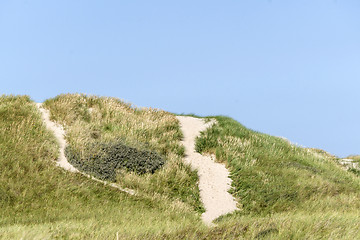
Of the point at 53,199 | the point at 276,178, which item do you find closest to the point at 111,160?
the point at 53,199

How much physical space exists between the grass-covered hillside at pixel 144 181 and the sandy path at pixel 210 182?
1.12 ft

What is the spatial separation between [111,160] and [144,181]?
158cm

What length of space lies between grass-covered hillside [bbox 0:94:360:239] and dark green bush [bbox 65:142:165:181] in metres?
0.04

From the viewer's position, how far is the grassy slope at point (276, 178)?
40.5 feet

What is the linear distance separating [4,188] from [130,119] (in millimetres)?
7213

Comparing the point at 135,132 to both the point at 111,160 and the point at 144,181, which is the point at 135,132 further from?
the point at 144,181

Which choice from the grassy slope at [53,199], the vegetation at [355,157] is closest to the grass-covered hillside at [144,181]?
the grassy slope at [53,199]

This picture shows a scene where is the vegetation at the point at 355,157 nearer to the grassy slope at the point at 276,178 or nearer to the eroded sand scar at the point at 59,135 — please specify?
the grassy slope at the point at 276,178

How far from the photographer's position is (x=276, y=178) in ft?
47.2

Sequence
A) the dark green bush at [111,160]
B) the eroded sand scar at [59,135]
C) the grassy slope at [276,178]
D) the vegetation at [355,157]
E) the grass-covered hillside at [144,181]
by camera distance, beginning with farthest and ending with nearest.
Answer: the vegetation at [355,157] → the eroded sand scar at [59,135] → the dark green bush at [111,160] → the grassy slope at [276,178] → the grass-covered hillside at [144,181]

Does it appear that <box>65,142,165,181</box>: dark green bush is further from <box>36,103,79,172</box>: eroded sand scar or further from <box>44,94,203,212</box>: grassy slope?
<box>44,94,203,212</box>: grassy slope

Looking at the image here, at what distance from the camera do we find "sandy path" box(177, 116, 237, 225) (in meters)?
12.4

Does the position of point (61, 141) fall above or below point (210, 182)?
above

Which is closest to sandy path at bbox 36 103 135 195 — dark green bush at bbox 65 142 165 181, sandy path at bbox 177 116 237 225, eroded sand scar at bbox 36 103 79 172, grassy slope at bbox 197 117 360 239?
eroded sand scar at bbox 36 103 79 172
